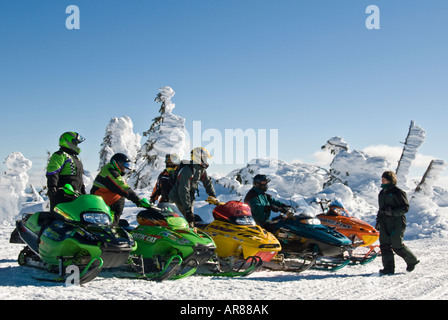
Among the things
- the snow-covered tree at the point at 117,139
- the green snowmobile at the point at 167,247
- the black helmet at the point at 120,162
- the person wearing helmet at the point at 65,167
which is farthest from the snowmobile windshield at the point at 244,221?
the snow-covered tree at the point at 117,139

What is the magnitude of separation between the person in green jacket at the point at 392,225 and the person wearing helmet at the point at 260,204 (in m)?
1.79

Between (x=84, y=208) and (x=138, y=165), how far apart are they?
20.8 m

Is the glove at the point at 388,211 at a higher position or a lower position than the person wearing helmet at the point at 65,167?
lower

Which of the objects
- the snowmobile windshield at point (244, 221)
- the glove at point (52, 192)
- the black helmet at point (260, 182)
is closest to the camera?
the glove at point (52, 192)

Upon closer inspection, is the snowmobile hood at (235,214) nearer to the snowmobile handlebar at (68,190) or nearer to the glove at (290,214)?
the glove at (290,214)

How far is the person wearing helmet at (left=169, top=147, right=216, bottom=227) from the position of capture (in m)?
7.62

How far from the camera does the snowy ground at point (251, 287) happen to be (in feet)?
15.5

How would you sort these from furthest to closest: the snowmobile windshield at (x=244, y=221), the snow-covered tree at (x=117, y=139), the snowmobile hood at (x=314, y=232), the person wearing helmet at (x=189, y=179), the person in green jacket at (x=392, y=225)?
1. the snow-covered tree at (x=117, y=139)
2. the person wearing helmet at (x=189, y=179)
3. the snowmobile hood at (x=314, y=232)
4. the person in green jacket at (x=392, y=225)
5. the snowmobile windshield at (x=244, y=221)

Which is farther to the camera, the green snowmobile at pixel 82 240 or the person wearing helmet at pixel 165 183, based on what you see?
the person wearing helmet at pixel 165 183

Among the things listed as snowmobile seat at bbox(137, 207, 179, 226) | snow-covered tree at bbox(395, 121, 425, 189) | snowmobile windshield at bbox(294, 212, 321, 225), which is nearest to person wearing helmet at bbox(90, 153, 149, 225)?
snowmobile seat at bbox(137, 207, 179, 226)

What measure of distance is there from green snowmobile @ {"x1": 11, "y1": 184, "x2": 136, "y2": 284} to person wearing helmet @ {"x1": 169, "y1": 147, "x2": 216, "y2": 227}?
220cm

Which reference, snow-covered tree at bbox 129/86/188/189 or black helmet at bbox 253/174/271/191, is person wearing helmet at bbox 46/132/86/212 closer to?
black helmet at bbox 253/174/271/191
